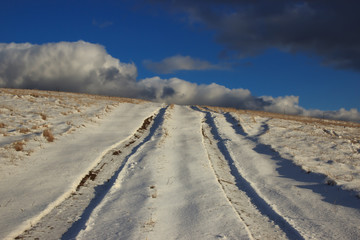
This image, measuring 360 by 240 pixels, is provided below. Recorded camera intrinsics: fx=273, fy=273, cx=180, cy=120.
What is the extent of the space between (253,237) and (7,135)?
12.0 meters

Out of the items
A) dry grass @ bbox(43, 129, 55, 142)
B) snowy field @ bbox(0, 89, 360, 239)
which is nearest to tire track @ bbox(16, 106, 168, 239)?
snowy field @ bbox(0, 89, 360, 239)

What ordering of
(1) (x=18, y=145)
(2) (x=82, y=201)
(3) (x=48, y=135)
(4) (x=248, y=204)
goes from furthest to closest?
1. (3) (x=48, y=135)
2. (1) (x=18, y=145)
3. (4) (x=248, y=204)
4. (2) (x=82, y=201)

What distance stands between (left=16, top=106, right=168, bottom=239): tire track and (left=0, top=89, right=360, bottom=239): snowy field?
0.03 m

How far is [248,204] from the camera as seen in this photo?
751 cm

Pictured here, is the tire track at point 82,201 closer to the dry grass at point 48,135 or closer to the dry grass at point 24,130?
the dry grass at point 48,135

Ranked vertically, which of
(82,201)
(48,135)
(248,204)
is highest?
(48,135)

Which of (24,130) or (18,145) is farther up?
(24,130)

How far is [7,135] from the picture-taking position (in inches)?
501

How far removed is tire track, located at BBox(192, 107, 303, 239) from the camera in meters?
5.99

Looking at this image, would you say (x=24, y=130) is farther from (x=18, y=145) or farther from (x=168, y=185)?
(x=168, y=185)

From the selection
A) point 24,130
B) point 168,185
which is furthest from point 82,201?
point 24,130

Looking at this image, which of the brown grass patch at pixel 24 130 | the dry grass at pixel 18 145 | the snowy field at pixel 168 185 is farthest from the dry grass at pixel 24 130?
the dry grass at pixel 18 145

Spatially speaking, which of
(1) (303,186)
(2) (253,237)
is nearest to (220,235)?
(2) (253,237)

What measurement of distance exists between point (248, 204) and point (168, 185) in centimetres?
235
